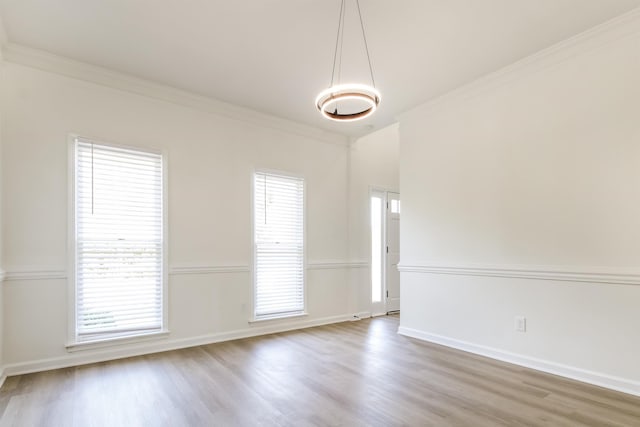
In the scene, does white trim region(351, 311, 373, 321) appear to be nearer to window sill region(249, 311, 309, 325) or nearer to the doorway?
the doorway

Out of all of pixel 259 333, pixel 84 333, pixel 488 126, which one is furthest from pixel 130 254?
pixel 488 126

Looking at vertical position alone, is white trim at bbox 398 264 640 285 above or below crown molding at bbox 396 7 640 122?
below

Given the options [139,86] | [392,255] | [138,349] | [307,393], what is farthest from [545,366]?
[139,86]

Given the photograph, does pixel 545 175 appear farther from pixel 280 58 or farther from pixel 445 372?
pixel 280 58

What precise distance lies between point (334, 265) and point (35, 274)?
3812 millimetres

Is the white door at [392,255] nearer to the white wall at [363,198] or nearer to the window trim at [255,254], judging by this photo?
the white wall at [363,198]

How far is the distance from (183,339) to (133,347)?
539 millimetres

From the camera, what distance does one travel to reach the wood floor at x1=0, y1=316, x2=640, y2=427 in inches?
96.5

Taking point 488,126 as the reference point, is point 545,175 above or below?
below

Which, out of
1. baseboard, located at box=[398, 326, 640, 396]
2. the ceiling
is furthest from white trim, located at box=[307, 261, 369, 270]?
the ceiling

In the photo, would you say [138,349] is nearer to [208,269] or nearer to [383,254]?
[208,269]

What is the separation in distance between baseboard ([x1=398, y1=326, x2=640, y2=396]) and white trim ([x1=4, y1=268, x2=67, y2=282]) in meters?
4.20

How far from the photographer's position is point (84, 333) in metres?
3.57

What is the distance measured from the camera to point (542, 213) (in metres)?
3.45
